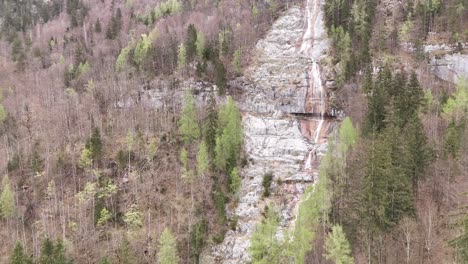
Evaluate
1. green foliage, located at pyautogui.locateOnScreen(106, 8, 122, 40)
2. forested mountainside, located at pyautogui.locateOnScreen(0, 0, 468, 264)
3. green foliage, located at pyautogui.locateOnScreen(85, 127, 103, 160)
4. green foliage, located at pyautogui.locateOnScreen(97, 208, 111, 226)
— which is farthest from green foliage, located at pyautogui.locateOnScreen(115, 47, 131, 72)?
green foliage, located at pyautogui.locateOnScreen(97, 208, 111, 226)

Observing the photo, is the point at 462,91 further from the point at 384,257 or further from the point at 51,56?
the point at 51,56

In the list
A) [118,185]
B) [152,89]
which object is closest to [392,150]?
[118,185]

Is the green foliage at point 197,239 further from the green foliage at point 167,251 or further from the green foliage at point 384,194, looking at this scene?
the green foliage at point 384,194

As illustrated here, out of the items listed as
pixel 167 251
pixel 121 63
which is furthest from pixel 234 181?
pixel 121 63

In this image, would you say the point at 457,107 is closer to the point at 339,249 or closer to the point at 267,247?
the point at 339,249

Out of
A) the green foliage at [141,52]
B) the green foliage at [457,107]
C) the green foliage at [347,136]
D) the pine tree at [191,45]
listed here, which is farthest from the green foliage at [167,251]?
the green foliage at [141,52]

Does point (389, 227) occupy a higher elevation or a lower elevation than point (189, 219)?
higher

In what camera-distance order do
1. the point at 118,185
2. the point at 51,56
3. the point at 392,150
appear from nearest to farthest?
the point at 392,150 → the point at 118,185 → the point at 51,56
